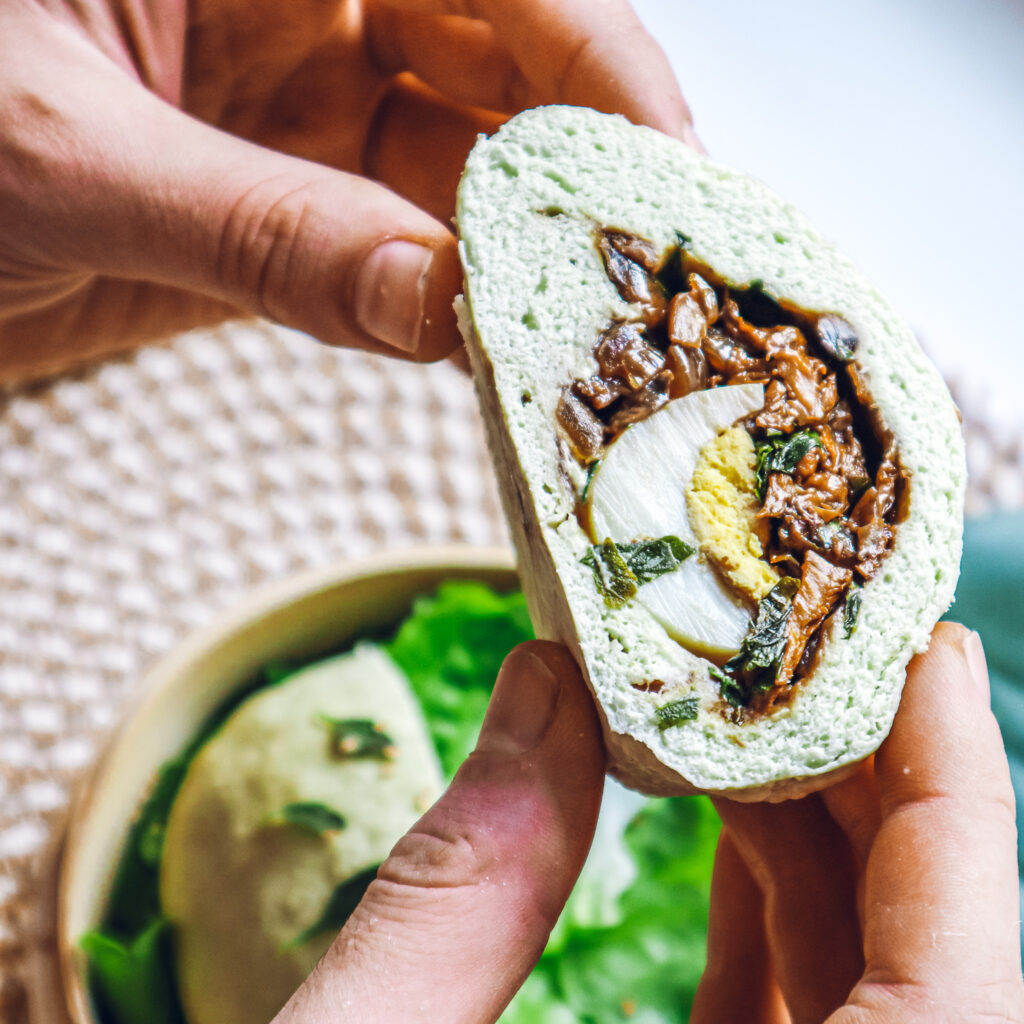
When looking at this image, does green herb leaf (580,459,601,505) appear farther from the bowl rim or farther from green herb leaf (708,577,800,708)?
the bowl rim

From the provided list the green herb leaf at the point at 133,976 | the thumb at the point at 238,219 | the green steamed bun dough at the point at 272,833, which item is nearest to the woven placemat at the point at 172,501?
the green herb leaf at the point at 133,976

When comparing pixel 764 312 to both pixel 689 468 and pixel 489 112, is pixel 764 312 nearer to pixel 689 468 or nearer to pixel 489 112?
pixel 689 468

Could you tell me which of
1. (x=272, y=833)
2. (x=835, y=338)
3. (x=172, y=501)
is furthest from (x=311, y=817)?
(x=835, y=338)

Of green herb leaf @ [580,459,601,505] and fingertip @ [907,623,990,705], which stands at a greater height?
fingertip @ [907,623,990,705]

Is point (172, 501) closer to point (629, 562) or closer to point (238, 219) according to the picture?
point (238, 219)

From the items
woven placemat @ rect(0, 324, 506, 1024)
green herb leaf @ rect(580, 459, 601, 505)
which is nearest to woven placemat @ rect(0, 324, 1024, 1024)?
woven placemat @ rect(0, 324, 506, 1024)
